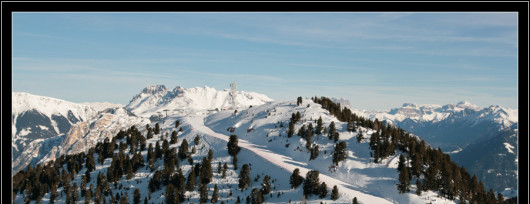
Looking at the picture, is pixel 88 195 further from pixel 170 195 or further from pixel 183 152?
pixel 183 152

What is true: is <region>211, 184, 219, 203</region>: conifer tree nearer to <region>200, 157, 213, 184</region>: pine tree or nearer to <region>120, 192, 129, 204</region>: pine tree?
<region>200, 157, 213, 184</region>: pine tree

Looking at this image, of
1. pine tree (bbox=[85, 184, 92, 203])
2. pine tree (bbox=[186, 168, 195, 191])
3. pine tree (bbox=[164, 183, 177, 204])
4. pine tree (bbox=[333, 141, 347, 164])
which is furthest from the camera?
pine tree (bbox=[333, 141, 347, 164])

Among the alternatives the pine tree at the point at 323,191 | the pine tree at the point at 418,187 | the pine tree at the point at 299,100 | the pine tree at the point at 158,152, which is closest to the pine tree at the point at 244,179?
the pine tree at the point at 323,191

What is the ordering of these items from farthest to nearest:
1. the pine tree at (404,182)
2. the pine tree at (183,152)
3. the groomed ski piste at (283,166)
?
the pine tree at (183,152) → the groomed ski piste at (283,166) → the pine tree at (404,182)

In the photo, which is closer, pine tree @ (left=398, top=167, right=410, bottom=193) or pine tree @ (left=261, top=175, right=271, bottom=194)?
Result: pine tree @ (left=398, top=167, right=410, bottom=193)

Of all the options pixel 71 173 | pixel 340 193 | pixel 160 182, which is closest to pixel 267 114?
pixel 160 182

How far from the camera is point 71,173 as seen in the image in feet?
347

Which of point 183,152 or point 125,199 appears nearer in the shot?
point 125,199

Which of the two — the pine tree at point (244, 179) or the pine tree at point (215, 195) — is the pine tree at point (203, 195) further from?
the pine tree at point (244, 179)

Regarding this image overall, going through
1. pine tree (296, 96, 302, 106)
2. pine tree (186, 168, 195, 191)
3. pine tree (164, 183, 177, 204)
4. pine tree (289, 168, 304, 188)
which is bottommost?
pine tree (164, 183, 177, 204)

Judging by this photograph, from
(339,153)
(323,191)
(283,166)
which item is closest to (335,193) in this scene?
(323,191)

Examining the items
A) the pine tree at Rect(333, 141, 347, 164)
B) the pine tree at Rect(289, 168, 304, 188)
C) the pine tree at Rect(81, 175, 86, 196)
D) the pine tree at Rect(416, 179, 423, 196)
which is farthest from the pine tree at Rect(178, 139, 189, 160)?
the pine tree at Rect(416, 179, 423, 196)
